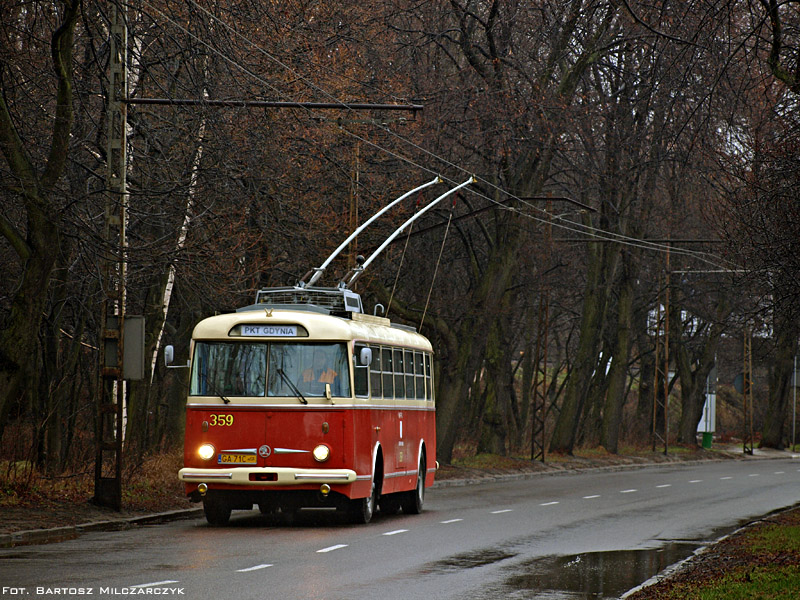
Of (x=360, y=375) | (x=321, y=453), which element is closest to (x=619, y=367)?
(x=360, y=375)

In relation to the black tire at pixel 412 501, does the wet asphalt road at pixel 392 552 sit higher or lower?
lower

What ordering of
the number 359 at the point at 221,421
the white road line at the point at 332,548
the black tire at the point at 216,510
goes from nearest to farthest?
1. the white road line at the point at 332,548
2. the number 359 at the point at 221,421
3. the black tire at the point at 216,510

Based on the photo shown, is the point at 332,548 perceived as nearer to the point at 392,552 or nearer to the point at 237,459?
the point at 392,552

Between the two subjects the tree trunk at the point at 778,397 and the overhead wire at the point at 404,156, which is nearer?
the overhead wire at the point at 404,156

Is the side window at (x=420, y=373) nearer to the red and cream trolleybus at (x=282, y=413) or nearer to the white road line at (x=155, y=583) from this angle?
the red and cream trolleybus at (x=282, y=413)

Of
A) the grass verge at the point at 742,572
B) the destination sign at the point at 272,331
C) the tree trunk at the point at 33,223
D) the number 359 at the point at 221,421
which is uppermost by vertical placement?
the tree trunk at the point at 33,223

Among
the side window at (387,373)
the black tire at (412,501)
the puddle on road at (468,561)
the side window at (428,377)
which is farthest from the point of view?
the side window at (428,377)

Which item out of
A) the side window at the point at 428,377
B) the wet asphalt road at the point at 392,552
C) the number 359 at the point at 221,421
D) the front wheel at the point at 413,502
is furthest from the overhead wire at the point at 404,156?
the front wheel at the point at 413,502

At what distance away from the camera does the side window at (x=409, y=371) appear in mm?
22797

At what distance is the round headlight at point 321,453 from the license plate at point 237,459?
33.2 inches

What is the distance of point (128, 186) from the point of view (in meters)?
20.9

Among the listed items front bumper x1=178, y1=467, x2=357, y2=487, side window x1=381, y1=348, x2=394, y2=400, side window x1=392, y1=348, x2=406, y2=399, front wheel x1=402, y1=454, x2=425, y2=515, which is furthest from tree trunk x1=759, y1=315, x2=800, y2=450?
front bumper x1=178, y1=467, x2=357, y2=487

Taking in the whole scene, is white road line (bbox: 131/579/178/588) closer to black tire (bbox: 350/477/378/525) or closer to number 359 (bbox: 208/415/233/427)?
number 359 (bbox: 208/415/233/427)

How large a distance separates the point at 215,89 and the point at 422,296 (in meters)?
16.8
